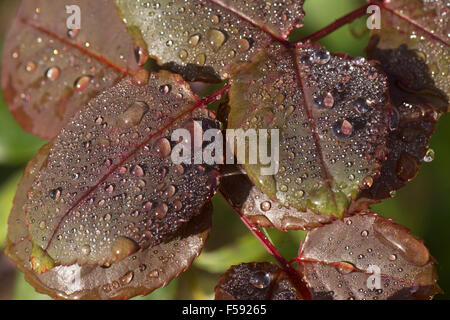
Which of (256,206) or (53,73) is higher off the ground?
(53,73)

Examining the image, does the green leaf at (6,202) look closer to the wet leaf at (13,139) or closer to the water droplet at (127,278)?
the wet leaf at (13,139)

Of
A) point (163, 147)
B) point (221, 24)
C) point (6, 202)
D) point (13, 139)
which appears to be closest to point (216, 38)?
point (221, 24)

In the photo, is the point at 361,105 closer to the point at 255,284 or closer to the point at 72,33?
the point at 255,284

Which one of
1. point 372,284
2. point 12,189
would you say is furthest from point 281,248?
point 12,189

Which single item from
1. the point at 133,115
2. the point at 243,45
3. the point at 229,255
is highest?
the point at 243,45

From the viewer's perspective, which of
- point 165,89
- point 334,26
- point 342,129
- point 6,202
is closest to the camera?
point 342,129

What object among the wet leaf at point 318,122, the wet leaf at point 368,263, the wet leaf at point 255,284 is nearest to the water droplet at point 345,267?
the wet leaf at point 368,263

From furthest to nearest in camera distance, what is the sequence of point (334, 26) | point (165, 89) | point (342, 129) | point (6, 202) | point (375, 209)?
point (6, 202) → point (375, 209) → point (334, 26) → point (165, 89) → point (342, 129)

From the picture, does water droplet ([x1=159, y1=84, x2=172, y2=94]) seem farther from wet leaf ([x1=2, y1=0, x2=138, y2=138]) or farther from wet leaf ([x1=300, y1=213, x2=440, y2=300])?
wet leaf ([x1=300, y1=213, x2=440, y2=300])
